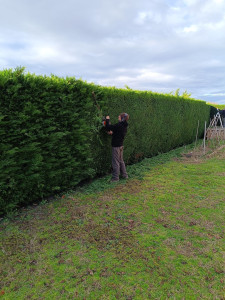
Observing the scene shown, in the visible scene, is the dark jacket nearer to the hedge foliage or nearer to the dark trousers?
the dark trousers

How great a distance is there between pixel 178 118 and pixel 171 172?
620 centimetres

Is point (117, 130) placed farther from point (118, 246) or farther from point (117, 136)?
point (118, 246)

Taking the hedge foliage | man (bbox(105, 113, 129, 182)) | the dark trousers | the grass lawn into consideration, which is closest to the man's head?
man (bbox(105, 113, 129, 182))

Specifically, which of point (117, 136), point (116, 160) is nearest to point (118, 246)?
point (116, 160)

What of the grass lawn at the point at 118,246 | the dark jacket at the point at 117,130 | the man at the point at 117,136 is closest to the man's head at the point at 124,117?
the man at the point at 117,136

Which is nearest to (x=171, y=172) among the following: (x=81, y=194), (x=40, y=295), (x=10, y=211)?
(x=81, y=194)

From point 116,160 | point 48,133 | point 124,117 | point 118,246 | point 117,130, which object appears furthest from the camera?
point 116,160

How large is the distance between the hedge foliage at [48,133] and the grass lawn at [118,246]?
1.79ft

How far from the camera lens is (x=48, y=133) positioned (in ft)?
16.1

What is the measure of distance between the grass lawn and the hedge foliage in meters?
0.54

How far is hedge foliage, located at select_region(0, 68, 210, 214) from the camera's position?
13.6 ft

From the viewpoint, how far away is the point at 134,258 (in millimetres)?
3133

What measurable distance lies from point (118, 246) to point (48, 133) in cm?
297

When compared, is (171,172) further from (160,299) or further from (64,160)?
(160,299)
